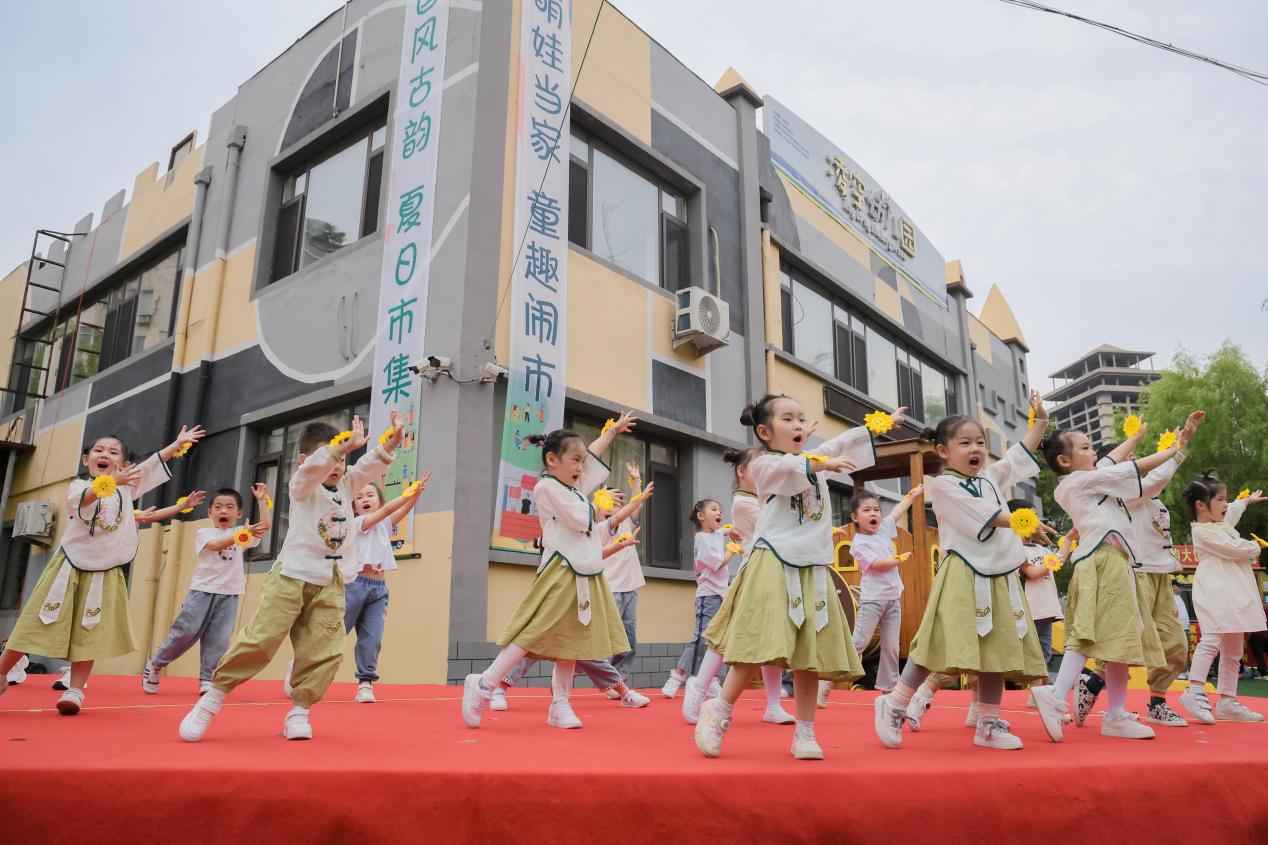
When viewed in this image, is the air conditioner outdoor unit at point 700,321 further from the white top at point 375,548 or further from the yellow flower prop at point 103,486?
the yellow flower prop at point 103,486

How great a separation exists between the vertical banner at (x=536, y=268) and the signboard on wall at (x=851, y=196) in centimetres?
525

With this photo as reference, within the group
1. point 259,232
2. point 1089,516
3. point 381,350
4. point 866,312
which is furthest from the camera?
point 866,312

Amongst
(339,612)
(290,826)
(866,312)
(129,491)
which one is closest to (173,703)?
(129,491)

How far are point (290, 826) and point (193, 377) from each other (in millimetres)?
10866

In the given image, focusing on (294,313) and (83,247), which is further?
(83,247)

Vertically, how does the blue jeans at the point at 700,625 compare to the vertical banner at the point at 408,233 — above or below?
below

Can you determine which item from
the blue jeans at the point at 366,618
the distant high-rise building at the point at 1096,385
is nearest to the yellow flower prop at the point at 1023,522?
the blue jeans at the point at 366,618

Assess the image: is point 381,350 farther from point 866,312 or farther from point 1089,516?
point 866,312

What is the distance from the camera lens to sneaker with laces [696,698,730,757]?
3547 millimetres

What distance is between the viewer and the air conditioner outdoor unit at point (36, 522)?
14.9 meters

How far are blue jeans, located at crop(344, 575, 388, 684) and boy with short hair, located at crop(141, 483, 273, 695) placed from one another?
0.90m

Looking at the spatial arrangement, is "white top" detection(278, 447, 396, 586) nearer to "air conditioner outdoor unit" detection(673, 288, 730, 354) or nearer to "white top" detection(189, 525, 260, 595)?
"white top" detection(189, 525, 260, 595)

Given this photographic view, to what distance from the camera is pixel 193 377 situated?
1216 centimetres

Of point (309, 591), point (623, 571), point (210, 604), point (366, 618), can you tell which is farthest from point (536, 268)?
point (309, 591)
